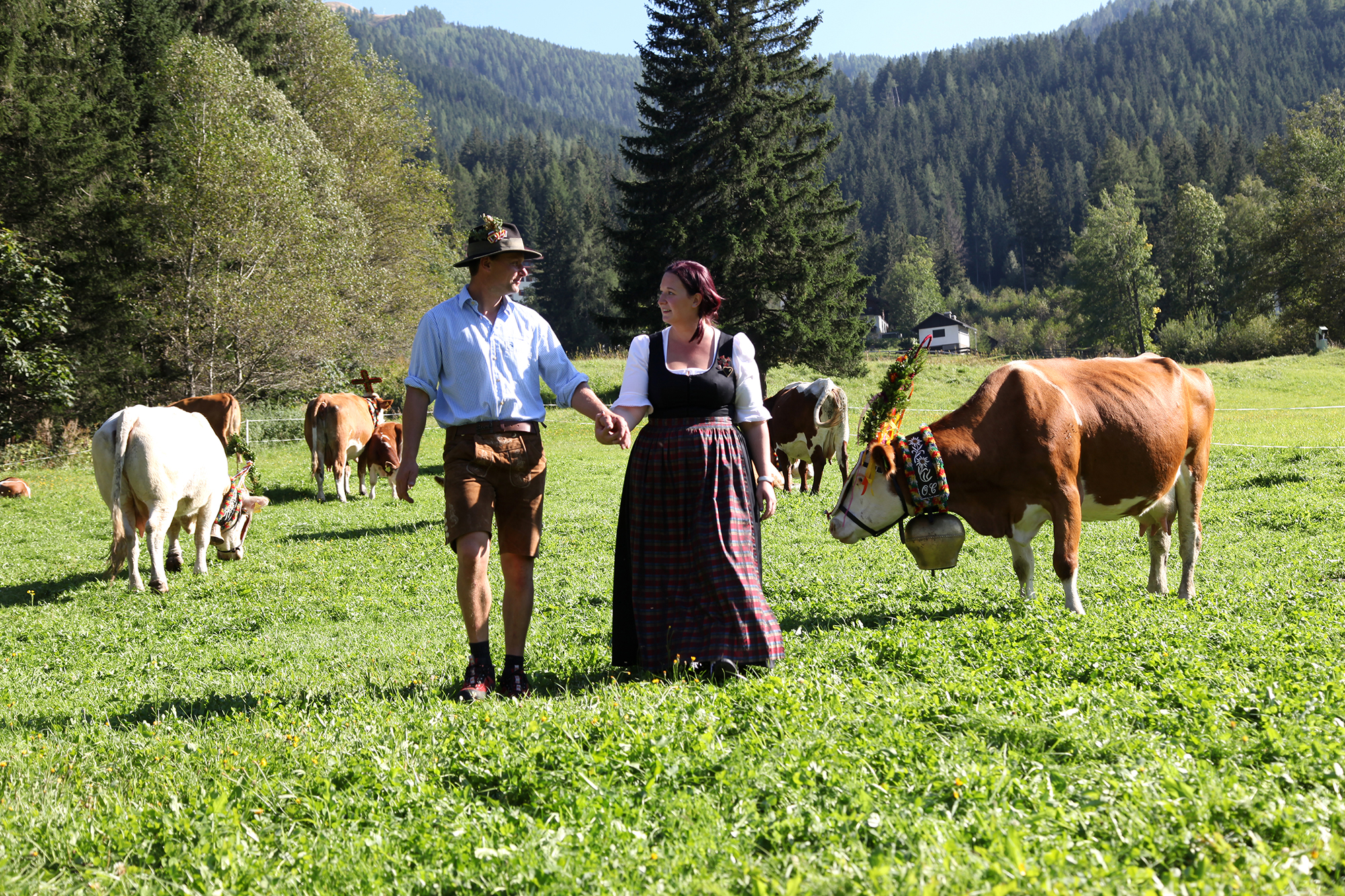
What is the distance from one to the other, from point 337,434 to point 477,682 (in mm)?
13619

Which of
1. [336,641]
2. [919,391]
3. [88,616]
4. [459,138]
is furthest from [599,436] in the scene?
[459,138]

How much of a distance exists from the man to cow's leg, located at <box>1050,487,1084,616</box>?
3.71 metres

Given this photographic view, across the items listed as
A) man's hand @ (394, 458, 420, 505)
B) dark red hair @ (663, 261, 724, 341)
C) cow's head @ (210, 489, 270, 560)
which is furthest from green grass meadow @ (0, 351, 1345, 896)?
cow's head @ (210, 489, 270, 560)

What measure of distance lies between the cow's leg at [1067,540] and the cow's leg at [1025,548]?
173mm

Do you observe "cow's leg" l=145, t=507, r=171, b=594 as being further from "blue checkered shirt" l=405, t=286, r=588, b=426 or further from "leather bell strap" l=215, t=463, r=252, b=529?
"blue checkered shirt" l=405, t=286, r=588, b=426

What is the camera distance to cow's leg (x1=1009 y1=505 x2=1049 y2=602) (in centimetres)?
724

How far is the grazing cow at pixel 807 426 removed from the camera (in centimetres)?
1714

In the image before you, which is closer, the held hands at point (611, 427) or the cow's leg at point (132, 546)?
the held hands at point (611, 427)

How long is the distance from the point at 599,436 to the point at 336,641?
3656mm

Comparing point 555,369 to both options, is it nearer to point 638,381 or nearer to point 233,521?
point 638,381

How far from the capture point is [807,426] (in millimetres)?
17109

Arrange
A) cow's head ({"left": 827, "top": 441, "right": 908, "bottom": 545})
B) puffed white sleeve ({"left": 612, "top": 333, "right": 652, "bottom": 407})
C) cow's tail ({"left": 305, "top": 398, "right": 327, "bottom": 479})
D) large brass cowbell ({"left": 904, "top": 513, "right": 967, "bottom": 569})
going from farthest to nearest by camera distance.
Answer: cow's tail ({"left": 305, "top": 398, "right": 327, "bottom": 479}), cow's head ({"left": 827, "top": 441, "right": 908, "bottom": 545}), large brass cowbell ({"left": 904, "top": 513, "right": 967, "bottom": 569}), puffed white sleeve ({"left": 612, "top": 333, "right": 652, "bottom": 407})

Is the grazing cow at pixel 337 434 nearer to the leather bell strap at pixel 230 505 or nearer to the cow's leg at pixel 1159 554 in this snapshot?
the leather bell strap at pixel 230 505

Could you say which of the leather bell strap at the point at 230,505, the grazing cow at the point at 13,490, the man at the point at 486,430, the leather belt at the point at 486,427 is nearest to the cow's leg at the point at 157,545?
the leather bell strap at the point at 230,505
